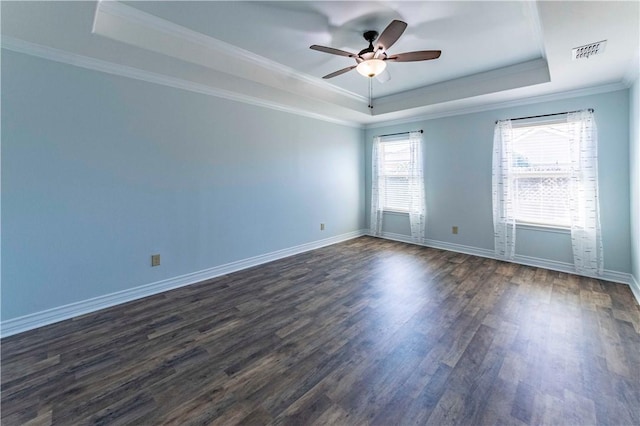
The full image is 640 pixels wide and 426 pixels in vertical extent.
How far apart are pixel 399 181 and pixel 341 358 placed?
4.16 meters

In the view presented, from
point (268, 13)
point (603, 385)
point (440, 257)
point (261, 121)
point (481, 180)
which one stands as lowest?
point (603, 385)

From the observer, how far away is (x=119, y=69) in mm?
2740

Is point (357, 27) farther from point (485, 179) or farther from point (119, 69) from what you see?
point (485, 179)

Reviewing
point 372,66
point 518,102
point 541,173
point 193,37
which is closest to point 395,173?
point 518,102

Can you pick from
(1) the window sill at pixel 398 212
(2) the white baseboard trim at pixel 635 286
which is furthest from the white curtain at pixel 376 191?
(2) the white baseboard trim at pixel 635 286

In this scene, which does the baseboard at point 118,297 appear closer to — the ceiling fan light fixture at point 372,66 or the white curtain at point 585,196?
the ceiling fan light fixture at point 372,66

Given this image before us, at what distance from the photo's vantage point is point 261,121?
4023mm

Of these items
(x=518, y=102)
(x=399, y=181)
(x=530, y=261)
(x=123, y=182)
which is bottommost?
(x=530, y=261)

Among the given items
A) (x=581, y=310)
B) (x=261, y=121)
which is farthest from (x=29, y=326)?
(x=581, y=310)

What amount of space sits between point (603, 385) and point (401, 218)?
3914 millimetres

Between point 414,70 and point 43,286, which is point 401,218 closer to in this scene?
point 414,70

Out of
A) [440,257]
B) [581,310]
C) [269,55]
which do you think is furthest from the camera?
[440,257]

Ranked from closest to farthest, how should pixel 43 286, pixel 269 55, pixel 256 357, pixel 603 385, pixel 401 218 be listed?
pixel 603 385
pixel 256 357
pixel 43 286
pixel 269 55
pixel 401 218

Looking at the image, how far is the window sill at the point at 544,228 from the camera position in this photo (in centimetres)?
365
